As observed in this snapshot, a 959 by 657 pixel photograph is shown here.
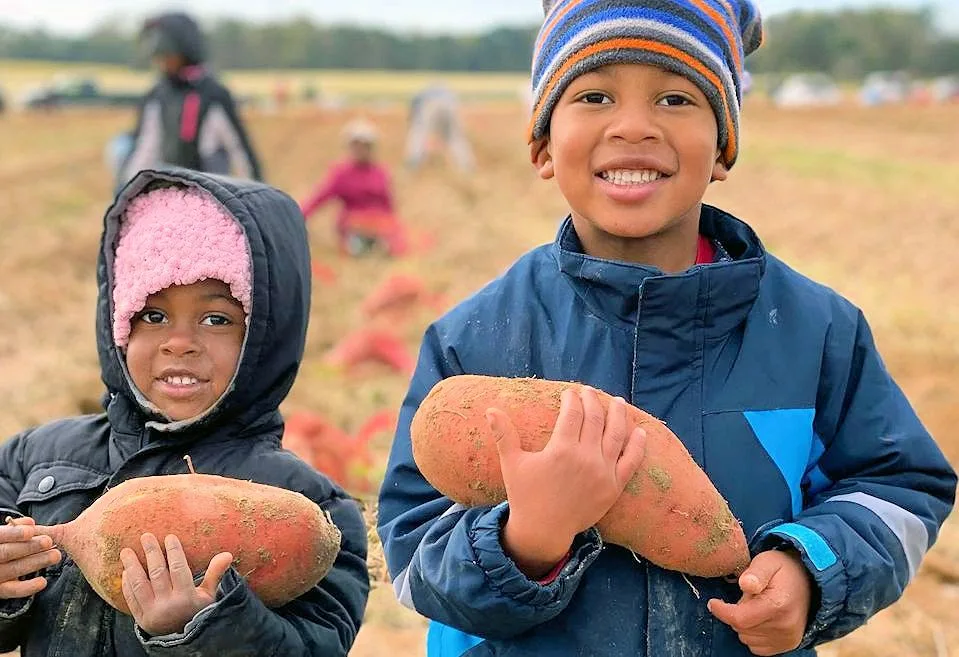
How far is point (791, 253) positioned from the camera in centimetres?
1259

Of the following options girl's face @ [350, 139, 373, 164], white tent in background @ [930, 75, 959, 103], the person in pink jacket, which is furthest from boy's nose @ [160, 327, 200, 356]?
white tent in background @ [930, 75, 959, 103]

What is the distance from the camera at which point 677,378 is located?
201 cm

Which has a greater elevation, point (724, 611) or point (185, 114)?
point (185, 114)

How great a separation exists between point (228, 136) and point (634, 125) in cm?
596

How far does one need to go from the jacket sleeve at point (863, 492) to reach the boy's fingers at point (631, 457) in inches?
12.1

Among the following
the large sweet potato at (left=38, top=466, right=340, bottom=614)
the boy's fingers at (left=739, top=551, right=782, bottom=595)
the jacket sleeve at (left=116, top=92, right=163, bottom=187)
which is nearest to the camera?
the boy's fingers at (left=739, top=551, right=782, bottom=595)

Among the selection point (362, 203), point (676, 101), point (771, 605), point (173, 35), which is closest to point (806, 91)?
point (362, 203)

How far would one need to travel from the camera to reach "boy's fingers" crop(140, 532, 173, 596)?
1.98 meters

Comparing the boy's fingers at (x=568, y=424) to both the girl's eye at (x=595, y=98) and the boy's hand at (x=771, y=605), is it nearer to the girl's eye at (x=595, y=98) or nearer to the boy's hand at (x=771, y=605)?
the boy's hand at (x=771, y=605)

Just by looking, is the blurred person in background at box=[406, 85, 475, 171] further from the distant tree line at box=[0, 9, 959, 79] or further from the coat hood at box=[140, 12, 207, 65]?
the distant tree line at box=[0, 9, 959, 79]

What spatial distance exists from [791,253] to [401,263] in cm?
432

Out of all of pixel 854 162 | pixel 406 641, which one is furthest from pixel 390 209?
pixel 854 162

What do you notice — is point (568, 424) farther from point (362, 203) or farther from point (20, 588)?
point (362, 203)

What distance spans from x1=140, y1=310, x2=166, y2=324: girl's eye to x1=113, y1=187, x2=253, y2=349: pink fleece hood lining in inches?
1.1
